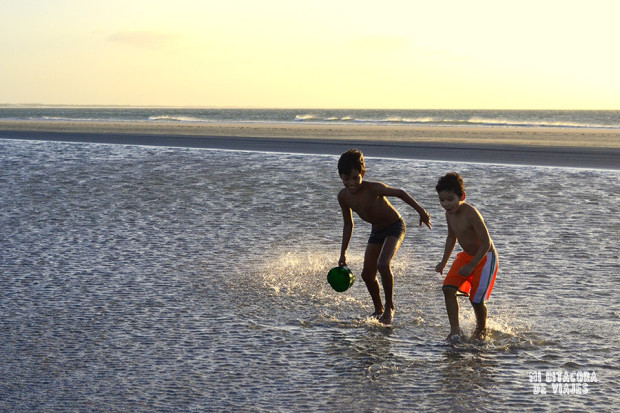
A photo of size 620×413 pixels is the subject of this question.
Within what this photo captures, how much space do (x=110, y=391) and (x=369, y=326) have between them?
2.24m

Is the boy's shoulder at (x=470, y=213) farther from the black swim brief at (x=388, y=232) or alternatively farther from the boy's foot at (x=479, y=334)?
the black swim brief at (x=388, y=232)

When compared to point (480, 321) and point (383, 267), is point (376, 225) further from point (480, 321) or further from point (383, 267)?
point (480, 321)

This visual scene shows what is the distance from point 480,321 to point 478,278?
33cm

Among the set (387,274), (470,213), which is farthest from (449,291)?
(387,274)

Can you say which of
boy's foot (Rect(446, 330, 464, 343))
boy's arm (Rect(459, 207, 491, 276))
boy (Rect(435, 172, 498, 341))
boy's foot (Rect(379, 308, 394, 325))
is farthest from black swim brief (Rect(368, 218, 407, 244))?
boy's foot (Rect(446, 330, 464, 343))

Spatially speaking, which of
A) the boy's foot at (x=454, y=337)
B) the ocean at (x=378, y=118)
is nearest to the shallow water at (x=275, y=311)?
the boy's foot at (x=454, y=337)

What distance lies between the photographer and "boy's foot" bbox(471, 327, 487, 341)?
19.2ft

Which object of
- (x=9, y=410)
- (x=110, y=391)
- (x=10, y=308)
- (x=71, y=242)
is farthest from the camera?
(x=71, y=242)

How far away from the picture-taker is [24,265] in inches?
336

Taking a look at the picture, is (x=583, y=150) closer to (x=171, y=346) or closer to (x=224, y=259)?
(x=224, y=259)

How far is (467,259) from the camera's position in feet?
19.4

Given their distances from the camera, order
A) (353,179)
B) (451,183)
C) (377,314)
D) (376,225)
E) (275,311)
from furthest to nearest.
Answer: (376,225)
(275,311)
(377,314)
(353,179)
(451,183)

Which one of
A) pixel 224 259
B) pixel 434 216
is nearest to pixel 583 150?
pixel 434 216

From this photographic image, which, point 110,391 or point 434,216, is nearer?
point 110,391
